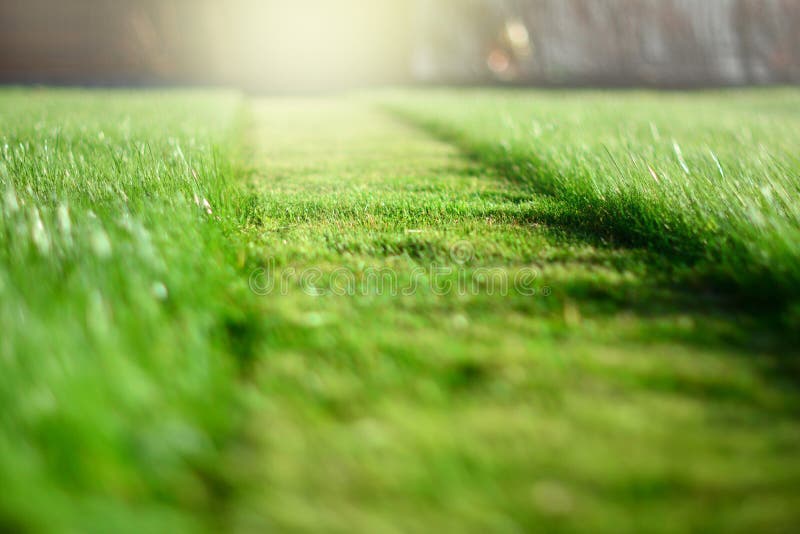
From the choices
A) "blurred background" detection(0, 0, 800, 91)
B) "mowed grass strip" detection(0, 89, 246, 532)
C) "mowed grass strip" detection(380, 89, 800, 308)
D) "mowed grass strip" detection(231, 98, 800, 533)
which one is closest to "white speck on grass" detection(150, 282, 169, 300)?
"mowed grass strip" detection(0, 89, 246, 532)

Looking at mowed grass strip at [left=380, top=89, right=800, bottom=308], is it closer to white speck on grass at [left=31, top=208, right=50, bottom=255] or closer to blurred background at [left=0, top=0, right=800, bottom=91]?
white speck on grass at [left=31, top=208, right=50, bottom=255]

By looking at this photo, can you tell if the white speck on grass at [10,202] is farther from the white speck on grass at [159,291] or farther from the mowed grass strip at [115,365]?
the white speck on grass at [159,291]

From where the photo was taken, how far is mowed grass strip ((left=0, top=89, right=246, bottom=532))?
0.81 meters

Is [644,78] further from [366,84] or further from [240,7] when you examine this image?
[240,7]

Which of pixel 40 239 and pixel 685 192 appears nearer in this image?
pixel 40 239

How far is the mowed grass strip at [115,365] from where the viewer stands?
811 millimetres

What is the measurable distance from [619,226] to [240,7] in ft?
59.6

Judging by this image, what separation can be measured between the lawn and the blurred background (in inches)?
529

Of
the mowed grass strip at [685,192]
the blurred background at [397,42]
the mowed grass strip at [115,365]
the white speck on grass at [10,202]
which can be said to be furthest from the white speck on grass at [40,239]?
the blurred background at [397,42]

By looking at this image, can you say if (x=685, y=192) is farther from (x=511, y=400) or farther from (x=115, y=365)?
(x=115, y=365)

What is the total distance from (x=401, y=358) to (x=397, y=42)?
57.7ft

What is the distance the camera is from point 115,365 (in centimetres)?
99

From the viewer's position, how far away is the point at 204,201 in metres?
2.05

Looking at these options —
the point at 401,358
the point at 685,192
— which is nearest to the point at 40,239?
the point at 401,358
